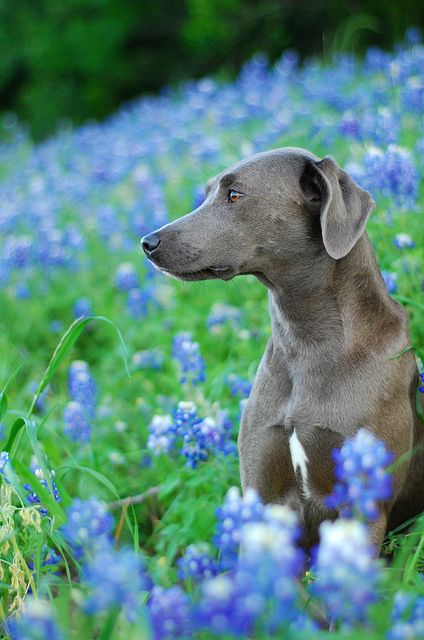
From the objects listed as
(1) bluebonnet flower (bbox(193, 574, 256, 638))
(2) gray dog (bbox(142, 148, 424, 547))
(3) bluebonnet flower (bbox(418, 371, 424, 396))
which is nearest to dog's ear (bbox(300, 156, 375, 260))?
(2) gray dog (bbox(142, 148, 424, 547))

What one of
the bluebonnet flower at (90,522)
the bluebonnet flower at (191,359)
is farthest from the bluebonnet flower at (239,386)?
the bluebonnet flower at (90,522)

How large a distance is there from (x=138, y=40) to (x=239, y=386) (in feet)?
40.6

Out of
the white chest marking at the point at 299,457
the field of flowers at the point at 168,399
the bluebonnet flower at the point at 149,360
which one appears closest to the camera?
the field of flowers at the point at 168,399

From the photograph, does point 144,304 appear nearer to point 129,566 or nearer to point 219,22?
point 129,566

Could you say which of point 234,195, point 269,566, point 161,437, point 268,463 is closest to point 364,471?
point 269,566

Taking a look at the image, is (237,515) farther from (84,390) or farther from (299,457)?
(84,390)

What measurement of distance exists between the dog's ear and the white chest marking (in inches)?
22.6

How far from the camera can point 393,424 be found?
98.4 inches

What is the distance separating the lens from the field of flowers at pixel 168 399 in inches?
57.9

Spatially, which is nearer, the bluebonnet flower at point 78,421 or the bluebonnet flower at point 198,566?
the bluebonnet flower at point 198,566

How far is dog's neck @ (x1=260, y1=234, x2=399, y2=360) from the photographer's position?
2.57 metres

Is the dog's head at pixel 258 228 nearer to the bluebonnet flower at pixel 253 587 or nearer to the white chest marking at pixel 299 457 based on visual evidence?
the white chest marking at pixel 299 457

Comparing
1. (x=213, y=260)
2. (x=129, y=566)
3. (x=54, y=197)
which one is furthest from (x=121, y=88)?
(x=129, y=566)

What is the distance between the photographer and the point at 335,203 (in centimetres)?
249
